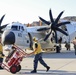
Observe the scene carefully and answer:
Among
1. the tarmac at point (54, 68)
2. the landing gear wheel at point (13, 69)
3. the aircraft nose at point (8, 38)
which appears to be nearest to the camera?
the landing gear wheel at point (13, 69)

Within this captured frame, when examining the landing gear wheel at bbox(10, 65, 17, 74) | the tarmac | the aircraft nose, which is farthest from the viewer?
the aircraft nose

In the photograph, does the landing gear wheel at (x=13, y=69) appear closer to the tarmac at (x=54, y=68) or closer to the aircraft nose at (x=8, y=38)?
the tarmac at (x=54, y=68)

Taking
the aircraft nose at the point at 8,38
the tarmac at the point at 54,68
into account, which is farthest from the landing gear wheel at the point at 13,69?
the aircraft nose at the point at 8,38

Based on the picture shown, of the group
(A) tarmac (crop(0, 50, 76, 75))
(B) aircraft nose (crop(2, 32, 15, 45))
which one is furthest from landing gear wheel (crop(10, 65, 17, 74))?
(B) aircraft nose (crop(2, 32, 15, 45))

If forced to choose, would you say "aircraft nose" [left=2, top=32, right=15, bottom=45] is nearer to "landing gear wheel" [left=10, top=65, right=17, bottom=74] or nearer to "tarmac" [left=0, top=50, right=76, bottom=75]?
"tarmac" [left=0, top=50, right=76, bottom=75]

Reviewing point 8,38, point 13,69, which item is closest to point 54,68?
point 13,69

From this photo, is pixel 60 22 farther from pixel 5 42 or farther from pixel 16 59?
pixel 16 59

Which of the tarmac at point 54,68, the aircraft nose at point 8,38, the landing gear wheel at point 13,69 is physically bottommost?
the tarmac at point 54,68

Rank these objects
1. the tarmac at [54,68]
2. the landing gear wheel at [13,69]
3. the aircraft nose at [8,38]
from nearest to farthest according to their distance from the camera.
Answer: the landing gear wheel at [13,69] < the tarmac at [54,68] < the aircraft nose at [8,38]

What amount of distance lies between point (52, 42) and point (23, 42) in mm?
4547

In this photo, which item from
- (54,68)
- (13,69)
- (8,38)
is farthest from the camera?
(8,38)

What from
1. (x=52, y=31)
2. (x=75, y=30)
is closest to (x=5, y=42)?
(x=52, y=31)

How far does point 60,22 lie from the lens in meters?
27.2

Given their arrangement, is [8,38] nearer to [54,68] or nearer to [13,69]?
[54,68]
